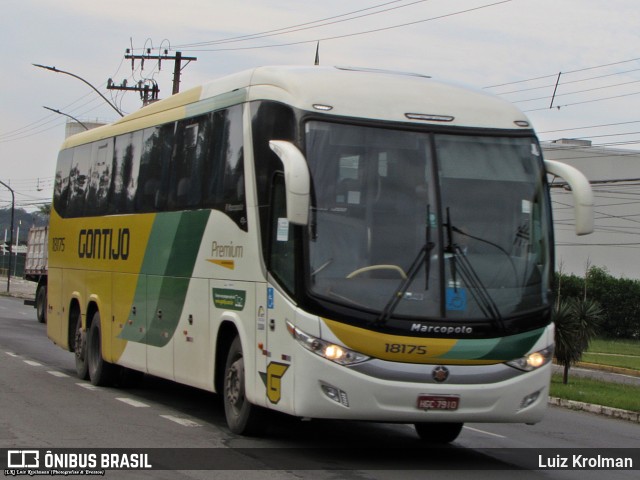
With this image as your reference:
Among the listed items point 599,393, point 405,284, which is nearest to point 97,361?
point 405,284

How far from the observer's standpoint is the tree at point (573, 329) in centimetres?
2062

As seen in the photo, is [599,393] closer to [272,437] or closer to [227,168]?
[272,437]

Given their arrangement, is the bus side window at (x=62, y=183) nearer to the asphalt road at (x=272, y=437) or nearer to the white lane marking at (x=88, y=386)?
the asphalt road at (x=272, y=437)

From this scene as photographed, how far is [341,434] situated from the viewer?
12320 millimetres

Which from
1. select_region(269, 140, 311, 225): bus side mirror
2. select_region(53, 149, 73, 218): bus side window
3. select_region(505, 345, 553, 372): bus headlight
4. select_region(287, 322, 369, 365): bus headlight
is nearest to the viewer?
select_region(269, 140, 311, 225): bus side mirror

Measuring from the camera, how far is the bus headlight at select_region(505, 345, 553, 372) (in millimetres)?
10055

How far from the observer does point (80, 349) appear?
17641 millimetres

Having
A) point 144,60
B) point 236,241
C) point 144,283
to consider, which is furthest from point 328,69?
point 144,60

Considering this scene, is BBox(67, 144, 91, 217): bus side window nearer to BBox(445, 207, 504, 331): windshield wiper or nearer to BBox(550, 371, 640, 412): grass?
BBox(550, 371, 640, 412): grass

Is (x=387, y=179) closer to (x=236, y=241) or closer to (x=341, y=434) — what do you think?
(x=236, y=241)

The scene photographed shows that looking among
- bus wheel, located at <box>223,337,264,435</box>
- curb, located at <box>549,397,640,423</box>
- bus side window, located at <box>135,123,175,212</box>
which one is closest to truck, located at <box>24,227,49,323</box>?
curb, located at <box>549,397,640,423</box>

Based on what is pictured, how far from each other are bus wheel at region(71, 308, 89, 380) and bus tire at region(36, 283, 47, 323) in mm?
19205

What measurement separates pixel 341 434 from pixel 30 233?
31.3 meters

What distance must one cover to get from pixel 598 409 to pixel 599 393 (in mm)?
2129
